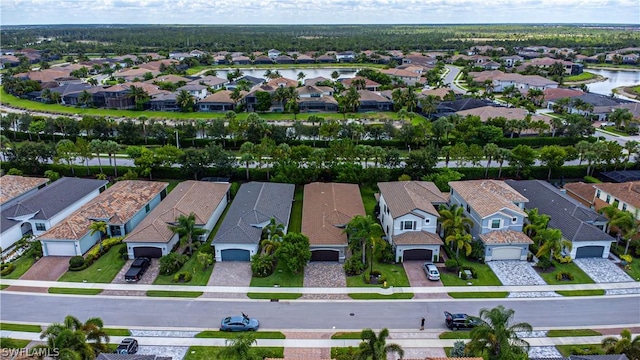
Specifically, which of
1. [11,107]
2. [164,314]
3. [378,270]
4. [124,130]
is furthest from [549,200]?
[11,107]

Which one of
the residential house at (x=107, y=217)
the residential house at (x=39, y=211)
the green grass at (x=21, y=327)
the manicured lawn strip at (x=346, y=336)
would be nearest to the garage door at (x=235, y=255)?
the residential house at (x=107, y=217)

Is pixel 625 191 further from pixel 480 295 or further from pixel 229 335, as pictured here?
pixel 229 335

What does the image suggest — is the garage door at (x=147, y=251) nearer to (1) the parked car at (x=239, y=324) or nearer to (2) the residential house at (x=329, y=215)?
(1) the parked car at (x=239, y=324)

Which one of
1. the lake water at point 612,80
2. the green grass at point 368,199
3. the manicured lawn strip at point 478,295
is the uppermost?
the lake water at point 612,80

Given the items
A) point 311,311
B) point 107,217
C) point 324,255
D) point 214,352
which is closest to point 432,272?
point 324,255

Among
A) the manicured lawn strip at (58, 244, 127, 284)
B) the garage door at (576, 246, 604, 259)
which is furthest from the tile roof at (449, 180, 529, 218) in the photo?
the manicured lawn strip at (58, 244, 127, 284)
